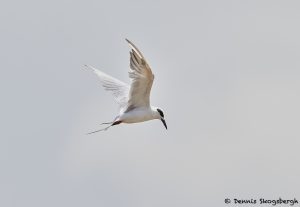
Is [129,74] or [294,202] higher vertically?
[129,74]

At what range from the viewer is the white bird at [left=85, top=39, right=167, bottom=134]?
114 feet

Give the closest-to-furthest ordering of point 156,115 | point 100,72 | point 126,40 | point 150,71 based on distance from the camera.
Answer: point 126,40 → point 150,71 → point 156,115 → point 100,72

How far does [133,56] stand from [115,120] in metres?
3.19

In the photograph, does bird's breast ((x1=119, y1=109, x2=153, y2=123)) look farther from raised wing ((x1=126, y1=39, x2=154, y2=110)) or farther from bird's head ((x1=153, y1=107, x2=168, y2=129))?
bird's head ((x1=153, y1=107, x2=168, y2=129))

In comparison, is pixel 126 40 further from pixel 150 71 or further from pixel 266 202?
pixel 266 202

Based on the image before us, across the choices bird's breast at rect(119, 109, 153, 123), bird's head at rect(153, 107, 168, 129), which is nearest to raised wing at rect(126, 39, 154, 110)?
bird's breast at rect(119, 109, 153, 123)

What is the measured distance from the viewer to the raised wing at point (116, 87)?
37969mm

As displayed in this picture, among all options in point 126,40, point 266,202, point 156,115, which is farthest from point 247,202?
point 126,40

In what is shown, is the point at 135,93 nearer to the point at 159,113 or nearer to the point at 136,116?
the point at 136,116

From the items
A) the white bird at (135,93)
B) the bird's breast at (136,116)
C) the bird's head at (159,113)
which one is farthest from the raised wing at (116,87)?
the bird's head at (159,113)

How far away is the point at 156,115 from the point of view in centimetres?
A: 3766

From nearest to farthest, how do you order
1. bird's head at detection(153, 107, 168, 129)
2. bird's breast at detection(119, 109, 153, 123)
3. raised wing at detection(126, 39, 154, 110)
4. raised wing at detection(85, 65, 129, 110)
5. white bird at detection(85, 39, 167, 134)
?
1. raised wing at detection(126, 39, 154, 110)
2. white bird at detection(85, 39, 167, 134)
3. bird's breast at detection(119, 109, 153, 123)
4. bird's head at detection(153, 107, 168, 129)
5. raised wing at detection(85, 65, 129, 110)

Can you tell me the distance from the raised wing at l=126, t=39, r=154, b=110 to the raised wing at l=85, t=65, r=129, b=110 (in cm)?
65

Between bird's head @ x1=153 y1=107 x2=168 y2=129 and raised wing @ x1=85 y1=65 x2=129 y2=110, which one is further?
raised wing @ x1=85 y1=65 x2=129 y2=110
